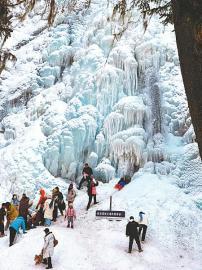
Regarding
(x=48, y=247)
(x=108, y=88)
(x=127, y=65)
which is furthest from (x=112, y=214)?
(x=127, y=65)

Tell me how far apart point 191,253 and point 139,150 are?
619 cm

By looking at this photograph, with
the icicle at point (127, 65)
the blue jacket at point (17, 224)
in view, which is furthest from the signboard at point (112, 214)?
the icicle at point (127, 65)

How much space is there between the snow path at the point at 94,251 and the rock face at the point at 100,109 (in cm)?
428

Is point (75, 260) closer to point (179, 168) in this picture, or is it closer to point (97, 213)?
point (97, 213)

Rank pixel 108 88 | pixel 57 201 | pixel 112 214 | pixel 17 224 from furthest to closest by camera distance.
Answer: pixel 108 88, pixel 57 201, pixel 112 214, pixel 17 224

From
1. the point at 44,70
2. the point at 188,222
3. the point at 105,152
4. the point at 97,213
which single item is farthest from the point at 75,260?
the point at 44,70

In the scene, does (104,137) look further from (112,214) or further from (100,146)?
(112,214)

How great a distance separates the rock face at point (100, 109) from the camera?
799 inches

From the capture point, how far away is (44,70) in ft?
85.1

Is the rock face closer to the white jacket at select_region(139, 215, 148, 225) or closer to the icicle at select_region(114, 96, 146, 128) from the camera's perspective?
the icicle at select_region(114, 96, 146, 128)

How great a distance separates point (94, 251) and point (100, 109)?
943cm

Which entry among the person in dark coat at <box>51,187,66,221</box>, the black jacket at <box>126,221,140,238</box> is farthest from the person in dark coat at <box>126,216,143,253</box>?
the person in dark coat at <box>51,187,66,221</box>

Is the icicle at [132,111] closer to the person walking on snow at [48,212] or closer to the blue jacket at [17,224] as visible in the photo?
the person walking on snow at [48,212]

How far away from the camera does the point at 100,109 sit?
2206cm
